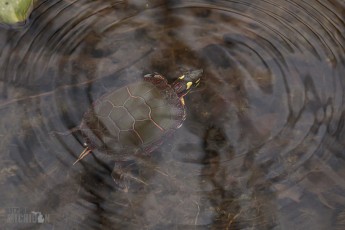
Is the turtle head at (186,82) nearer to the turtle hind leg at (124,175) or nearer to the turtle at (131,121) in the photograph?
the turtle at (131,121)

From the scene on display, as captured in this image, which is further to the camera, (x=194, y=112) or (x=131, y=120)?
(x=194, y=112)

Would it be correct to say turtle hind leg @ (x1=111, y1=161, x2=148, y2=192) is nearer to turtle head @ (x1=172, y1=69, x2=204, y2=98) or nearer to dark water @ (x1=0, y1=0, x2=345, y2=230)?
dark water @ (x1=0, y1=0, x2=345, y2=230)

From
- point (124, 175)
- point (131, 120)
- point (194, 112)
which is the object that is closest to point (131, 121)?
point (131, 120)

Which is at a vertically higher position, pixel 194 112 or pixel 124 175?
pixel 194 112

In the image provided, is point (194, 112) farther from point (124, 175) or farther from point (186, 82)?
point (124, 175)

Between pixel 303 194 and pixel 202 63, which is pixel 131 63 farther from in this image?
pixel 303 194

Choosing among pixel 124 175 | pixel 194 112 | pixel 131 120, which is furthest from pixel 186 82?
pixel 124 175

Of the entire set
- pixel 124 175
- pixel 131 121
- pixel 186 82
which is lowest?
pixel 124 175

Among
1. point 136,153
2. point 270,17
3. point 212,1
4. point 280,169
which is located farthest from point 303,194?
point 212,1
